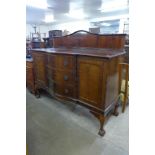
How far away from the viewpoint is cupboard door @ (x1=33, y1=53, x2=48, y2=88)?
238 cm

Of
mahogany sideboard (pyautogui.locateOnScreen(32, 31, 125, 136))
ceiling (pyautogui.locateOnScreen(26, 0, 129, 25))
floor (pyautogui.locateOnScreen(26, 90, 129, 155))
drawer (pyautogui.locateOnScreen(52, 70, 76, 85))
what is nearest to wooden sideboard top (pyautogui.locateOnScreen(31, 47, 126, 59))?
mahogany sideboard (pyautogui.locateOnScreen(32, 31, 125, 136))

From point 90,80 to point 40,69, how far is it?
112cm

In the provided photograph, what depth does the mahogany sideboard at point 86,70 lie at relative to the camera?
1.64 metres

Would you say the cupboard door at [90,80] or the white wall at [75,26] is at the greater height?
the white wall at [75,26]

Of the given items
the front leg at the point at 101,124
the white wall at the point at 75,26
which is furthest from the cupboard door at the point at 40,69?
the white wall at the point at 75,26

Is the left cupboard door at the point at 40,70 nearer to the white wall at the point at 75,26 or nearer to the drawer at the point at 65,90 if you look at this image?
the drawer at the point at 65,90

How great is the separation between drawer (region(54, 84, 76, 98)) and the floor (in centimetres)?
35

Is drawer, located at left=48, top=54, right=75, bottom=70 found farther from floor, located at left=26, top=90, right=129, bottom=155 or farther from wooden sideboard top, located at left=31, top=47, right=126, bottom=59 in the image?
floor, located at left=26, top=90, right=129, bottom=155

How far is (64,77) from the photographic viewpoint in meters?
2.03

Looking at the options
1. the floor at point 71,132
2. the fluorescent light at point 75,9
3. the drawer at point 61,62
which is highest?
the fluorescent light at point 75,9

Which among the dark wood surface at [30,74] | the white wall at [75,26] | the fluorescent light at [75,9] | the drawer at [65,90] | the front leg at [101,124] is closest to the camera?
the front leg at [101,124]

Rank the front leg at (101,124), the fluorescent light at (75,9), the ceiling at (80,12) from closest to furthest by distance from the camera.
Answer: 1. the front leg at (101,124)
2. the fluorescent light at (75,9)
3. the ceiling at (80,12)
